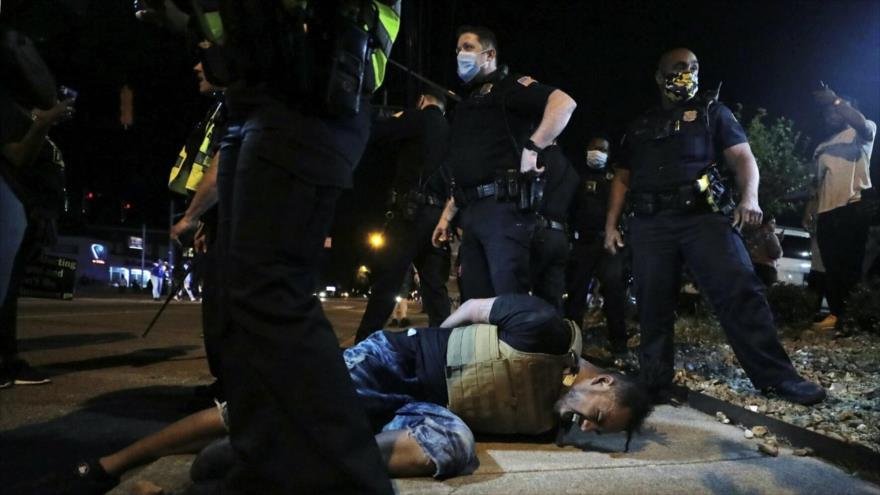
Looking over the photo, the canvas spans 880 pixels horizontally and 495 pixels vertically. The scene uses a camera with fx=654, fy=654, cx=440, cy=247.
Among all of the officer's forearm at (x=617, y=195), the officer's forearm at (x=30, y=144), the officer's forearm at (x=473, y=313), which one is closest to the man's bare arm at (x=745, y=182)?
the officer's forearm at (x=617, y=195)

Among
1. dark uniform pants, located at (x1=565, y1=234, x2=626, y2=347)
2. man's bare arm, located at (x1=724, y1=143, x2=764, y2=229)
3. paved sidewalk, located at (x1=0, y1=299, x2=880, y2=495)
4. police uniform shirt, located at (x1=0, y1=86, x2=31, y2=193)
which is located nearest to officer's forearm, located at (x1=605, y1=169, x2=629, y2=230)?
man's bare arm, located at (x1=724, y1=143, x2=764, y2=229)

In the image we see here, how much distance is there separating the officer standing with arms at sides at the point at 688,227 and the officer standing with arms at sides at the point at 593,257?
2.20m

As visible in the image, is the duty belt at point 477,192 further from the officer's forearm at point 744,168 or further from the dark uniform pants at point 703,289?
the officer's forearm at point 744,168

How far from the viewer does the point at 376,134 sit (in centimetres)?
468

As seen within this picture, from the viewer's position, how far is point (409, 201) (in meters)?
4.68

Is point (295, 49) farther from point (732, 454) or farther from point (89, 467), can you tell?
point (732, 454)

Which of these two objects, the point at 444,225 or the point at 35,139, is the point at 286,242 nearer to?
the point at 35,139

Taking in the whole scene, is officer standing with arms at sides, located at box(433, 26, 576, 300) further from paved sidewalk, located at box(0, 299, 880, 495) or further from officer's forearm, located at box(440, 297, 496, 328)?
paved sidewalk, located at box(0, 299, 880, 495)

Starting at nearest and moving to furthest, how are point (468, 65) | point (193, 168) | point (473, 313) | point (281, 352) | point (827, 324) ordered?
point (281, 352)
point (473, 313)
point (193, 168)
point (468, 65)
point (827, 324)

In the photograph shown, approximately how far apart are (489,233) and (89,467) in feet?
7.86

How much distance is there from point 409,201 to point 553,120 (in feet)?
4.78

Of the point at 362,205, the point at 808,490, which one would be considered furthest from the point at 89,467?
the point at 362,205

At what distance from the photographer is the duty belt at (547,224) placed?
12.9 ft

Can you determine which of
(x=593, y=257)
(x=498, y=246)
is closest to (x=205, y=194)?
(x=498, y=246)
